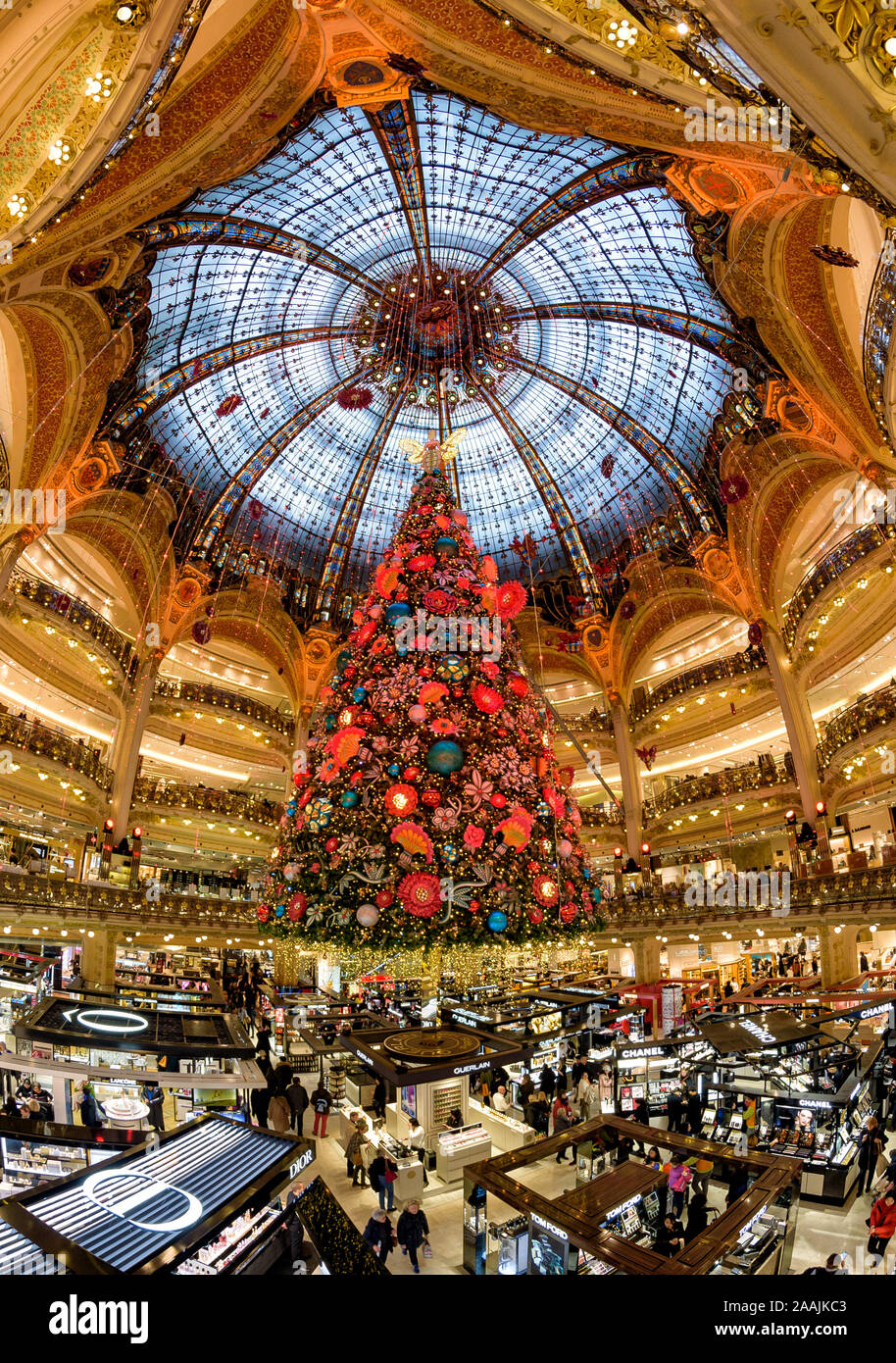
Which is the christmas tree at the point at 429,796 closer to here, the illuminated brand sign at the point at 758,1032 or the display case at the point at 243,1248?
the display case at the point at 243,1248

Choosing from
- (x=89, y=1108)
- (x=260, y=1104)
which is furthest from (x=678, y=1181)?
(x=89, y=1108)

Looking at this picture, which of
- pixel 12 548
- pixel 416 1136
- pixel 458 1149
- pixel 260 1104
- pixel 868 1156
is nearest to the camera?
pixel 868 1156

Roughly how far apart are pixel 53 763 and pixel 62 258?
51.7 ft

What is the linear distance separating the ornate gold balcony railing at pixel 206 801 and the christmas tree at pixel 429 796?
62.7 feet

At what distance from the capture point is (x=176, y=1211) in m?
4.57

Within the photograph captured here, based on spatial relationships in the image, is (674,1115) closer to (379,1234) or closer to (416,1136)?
(416,1136)

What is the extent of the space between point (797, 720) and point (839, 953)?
728 cm

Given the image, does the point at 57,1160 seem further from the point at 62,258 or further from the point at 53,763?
the point at 53,763

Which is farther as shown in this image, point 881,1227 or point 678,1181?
point 678,1181

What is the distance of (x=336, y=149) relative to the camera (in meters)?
14.9

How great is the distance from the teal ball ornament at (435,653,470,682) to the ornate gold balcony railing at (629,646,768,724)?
62.4 feet

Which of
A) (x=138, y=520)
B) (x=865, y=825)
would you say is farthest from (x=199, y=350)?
(x=865, y=825)

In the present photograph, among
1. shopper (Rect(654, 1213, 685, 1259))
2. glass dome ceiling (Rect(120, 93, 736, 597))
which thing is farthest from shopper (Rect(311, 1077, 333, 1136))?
glass dome ceiling (Rect(120, 93, 736, 597))

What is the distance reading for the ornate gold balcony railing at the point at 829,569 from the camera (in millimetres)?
20219
